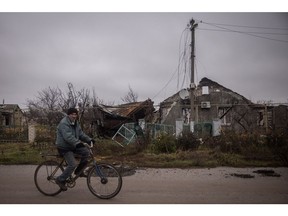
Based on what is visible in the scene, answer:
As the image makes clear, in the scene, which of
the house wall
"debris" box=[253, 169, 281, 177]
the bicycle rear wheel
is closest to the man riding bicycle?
the bicycle rear wheel

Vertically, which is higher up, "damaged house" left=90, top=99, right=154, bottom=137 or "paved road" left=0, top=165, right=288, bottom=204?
"damaged house" left=90, top=99, right=154, bottom=137

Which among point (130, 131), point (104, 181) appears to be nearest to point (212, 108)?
point (130, 131)

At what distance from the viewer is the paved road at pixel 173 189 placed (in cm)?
465

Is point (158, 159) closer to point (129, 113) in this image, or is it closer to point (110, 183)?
point (110, 183)

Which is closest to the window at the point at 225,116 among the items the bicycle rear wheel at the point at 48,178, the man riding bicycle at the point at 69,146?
the man riding bicycle at the point at 69,146

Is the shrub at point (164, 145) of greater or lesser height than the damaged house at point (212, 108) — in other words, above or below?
below

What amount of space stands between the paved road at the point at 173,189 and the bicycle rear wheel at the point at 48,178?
14 centimetres

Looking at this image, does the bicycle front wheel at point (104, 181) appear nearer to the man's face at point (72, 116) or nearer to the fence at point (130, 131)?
the man's face at point (72, 116)

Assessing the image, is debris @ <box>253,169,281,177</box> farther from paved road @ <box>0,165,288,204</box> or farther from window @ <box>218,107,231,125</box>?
window @ <box>218,107,231,125</box>

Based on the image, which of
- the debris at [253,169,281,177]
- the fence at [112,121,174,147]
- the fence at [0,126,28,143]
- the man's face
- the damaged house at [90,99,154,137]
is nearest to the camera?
the man's face

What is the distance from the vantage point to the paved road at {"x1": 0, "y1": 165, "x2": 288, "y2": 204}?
15.3 feet

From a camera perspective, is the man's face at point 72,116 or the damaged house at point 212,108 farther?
the damaged house at point 212,108

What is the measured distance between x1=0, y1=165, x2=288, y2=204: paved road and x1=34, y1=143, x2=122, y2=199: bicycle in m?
0.14

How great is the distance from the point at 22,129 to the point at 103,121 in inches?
170
